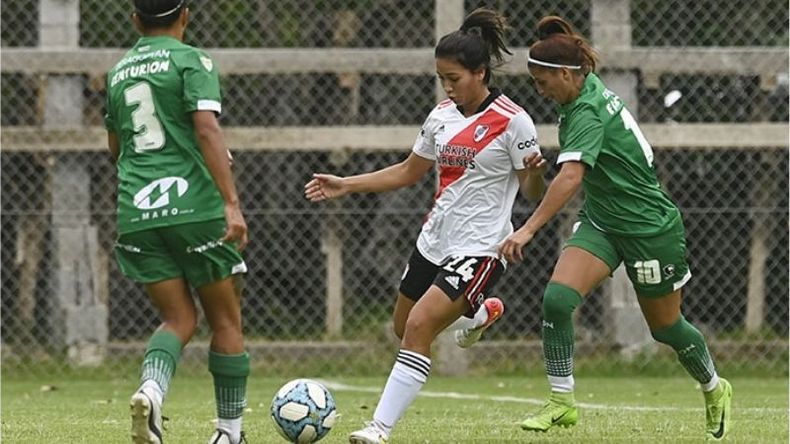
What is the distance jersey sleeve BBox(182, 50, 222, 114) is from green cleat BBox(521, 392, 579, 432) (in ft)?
6.81

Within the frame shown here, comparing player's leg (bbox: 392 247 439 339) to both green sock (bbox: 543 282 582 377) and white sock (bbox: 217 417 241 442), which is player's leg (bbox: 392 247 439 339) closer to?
green sock (bbox: 543 282 582 377)

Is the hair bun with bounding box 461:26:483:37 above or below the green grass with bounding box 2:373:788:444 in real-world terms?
above

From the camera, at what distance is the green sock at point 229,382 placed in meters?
5.97

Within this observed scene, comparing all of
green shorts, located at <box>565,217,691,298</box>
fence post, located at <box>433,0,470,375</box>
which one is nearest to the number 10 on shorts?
green shorts, located at <box>565,217,691,298</box>

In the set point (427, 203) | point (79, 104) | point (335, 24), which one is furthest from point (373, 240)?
point (79, 104)

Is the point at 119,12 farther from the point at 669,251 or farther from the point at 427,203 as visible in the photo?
the point at 669,251

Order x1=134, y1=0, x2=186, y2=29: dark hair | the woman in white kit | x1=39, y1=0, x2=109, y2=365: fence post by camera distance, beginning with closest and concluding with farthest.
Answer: x1=134, y1=0, x2=186, y2=29: dark hair → the woman in white kit → x1=39, y1=0, x2=109, y2=365: fence post

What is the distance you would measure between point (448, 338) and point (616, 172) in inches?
175

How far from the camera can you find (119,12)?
37.4ft

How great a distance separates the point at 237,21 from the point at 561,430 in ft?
16.8

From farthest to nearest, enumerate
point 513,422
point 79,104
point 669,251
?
point 79,104
point 513,422
point 669,251

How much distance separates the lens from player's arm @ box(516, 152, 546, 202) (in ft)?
21.8

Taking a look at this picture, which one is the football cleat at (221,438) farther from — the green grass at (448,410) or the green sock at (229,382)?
the green grass at (448,410)

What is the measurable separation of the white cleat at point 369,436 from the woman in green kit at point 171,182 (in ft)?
2.46
